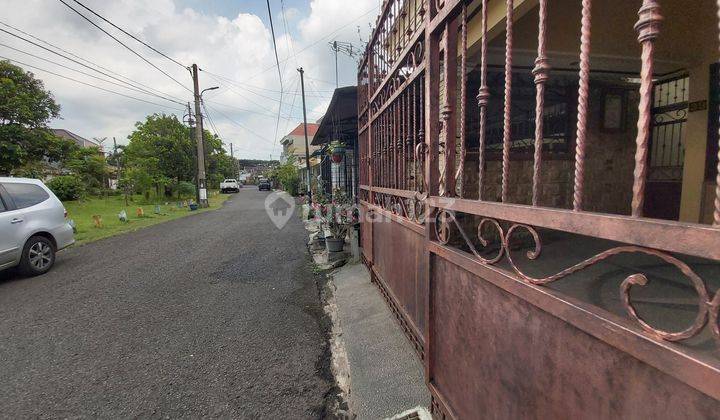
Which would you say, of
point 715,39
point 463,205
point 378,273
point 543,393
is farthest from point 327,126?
point 543,393

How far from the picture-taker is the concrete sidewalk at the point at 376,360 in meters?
2.30

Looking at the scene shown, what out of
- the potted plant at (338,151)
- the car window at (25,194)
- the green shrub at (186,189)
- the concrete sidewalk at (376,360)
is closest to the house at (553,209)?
the concrete sidewalk at (376,360)

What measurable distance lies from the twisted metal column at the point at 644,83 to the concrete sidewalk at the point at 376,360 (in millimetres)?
1979

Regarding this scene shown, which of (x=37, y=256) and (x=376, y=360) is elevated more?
(x=37, y=256)

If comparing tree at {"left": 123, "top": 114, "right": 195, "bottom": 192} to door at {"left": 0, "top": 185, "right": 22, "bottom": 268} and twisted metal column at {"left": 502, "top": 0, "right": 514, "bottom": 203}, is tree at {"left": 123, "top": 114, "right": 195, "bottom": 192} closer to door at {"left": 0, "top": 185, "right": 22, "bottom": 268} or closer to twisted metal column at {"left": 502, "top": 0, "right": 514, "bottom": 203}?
door at {"left": 0, "top": 185, "right": 22, "bottom": 268}

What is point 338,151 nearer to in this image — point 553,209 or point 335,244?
point 335,244

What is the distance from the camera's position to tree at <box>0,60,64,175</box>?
1499cm

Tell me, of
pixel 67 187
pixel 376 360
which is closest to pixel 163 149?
pixel 67 187

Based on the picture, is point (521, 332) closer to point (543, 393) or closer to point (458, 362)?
point (543, 393)

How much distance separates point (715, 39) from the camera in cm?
313

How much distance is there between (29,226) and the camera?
17.6 ft

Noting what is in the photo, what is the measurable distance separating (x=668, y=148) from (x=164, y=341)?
6577mm

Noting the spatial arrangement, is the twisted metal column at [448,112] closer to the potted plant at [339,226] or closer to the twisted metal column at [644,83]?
the twisted metal column at [644,83]

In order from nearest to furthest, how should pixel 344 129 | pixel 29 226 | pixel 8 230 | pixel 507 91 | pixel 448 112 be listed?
pixel 507 91 → pixel 448 112 → pixel 8 230 → pixel 29 226 → pixel 344 129
